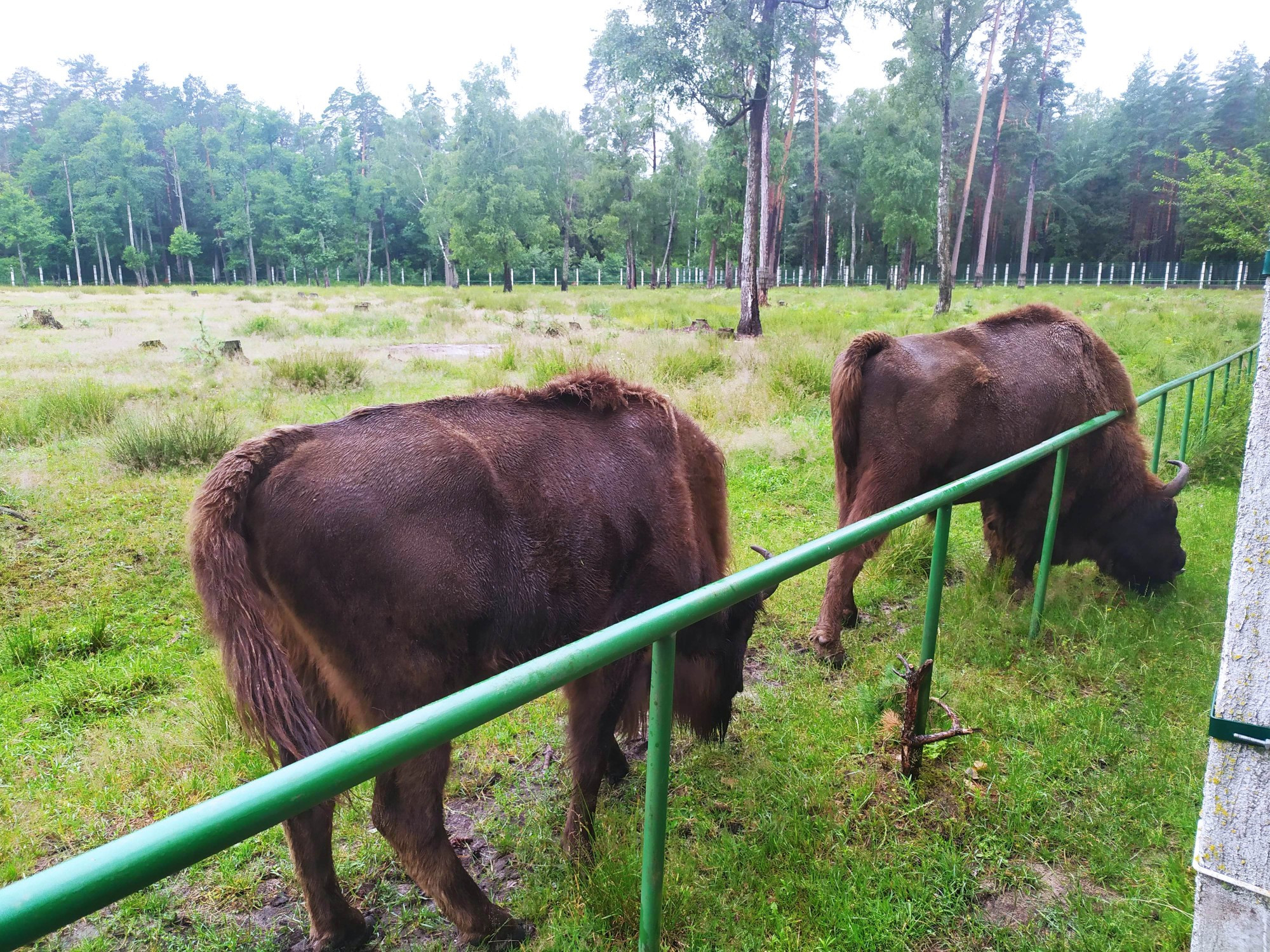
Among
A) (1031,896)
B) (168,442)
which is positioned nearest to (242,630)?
(1031,896)

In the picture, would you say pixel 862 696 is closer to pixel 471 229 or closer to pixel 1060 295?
pixel 1060 295

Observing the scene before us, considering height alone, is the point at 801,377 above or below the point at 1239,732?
above

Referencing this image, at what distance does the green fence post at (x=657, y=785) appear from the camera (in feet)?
5.66

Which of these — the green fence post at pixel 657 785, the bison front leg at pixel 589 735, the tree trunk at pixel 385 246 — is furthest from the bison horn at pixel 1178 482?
the tree trunk at pixel 385 246

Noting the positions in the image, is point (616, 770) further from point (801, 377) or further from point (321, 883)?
point (801, 377)

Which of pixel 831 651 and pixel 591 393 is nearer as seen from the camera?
pixel 591 393

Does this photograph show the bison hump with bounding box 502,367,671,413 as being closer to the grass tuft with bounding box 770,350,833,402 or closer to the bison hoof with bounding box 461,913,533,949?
the bison hoof with bounding box 461,913,533,949

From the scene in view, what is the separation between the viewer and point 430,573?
249 cm

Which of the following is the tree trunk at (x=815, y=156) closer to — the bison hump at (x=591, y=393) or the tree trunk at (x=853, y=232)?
the tree trunk at (x=853, y=232)

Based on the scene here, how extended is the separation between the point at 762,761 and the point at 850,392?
2387 millimetres

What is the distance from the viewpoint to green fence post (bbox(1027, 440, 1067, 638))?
4.12 m

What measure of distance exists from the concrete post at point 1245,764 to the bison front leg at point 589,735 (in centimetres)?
188

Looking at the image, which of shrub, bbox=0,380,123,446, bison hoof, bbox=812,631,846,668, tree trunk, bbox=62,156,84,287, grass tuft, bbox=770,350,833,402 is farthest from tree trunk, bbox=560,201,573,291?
bison hoof, bbox=812,631,846,668

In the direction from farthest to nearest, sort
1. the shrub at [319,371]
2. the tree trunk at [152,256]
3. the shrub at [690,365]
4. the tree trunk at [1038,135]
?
the tree trunk at [152,256], the tree trunk at [1038,135], the shrub at [690,365], the shrub at [319,371]
